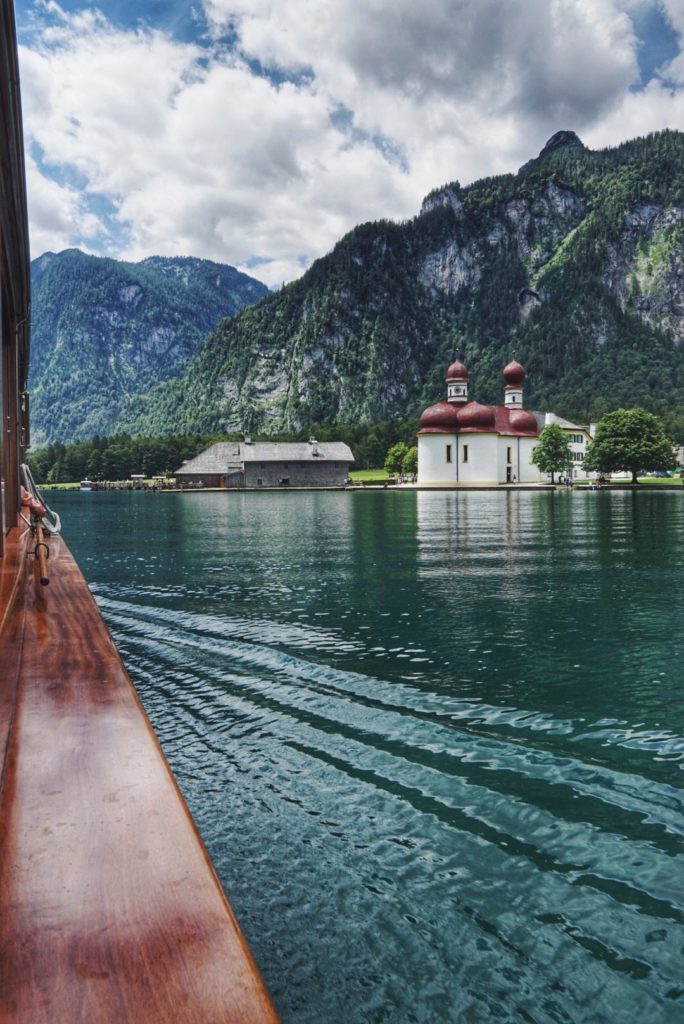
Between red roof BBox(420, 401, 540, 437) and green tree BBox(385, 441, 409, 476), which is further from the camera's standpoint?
green tree BBox(385, 441, 409, 476)

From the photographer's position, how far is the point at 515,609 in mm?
11320

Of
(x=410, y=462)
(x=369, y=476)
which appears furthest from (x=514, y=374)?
(x=369, y=476)

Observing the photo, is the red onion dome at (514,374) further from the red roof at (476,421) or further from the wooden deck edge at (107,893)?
the wooden deck edge at (107,893)

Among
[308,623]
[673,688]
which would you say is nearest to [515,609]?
[308,623]

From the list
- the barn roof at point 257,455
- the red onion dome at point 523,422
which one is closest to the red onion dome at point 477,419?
the red onion dome at point 523,422

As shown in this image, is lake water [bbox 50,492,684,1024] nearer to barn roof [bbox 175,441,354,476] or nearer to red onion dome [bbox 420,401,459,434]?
red onion dome [bbox 420,401,459,434]

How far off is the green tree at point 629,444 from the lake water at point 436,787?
66488 millimetres

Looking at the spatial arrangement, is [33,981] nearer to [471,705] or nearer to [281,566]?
[471,705]

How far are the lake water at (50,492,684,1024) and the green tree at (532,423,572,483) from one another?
69.5 meters

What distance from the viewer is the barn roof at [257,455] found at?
98.4 m

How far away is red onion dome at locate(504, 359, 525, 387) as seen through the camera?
3701 inches

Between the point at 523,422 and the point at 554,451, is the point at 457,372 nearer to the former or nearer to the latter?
the point at 523,422

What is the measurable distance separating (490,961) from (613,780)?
222 centimetres

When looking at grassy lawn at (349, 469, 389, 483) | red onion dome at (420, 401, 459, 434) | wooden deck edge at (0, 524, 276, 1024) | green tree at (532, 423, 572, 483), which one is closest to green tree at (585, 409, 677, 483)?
green tree at (532, 423, 572, 483)
